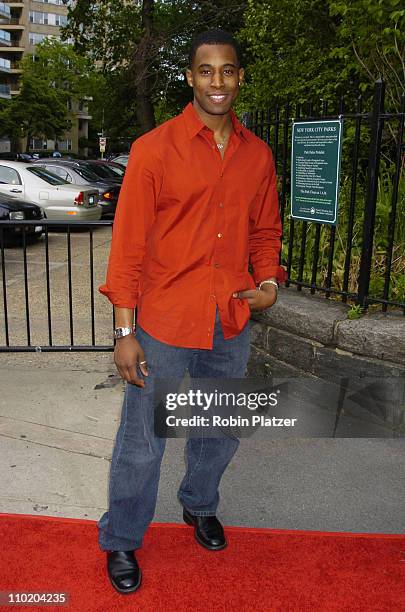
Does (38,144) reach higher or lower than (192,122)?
higher

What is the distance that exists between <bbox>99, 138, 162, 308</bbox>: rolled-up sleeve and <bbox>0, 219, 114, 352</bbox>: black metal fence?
2.69m

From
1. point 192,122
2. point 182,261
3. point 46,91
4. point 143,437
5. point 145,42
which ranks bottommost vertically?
point 143,437

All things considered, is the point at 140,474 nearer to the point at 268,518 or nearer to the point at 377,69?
the point at 268,518

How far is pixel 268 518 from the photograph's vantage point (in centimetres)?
339

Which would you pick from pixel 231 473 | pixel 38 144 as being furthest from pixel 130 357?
pixel 38 144

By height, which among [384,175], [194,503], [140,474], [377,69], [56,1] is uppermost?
[56,1]

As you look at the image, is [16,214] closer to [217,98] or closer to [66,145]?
[217,98]

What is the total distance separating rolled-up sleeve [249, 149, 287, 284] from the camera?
2.78 meters

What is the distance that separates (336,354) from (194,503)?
5.29 ft

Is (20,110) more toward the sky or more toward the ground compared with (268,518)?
more toward the sky

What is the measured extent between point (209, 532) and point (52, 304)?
219 inches

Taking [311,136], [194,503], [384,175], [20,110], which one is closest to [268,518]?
[194,503]

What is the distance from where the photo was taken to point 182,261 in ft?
8.30

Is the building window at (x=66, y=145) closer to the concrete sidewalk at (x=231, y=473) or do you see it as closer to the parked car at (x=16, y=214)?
the parked car at (x=16, y=214)
